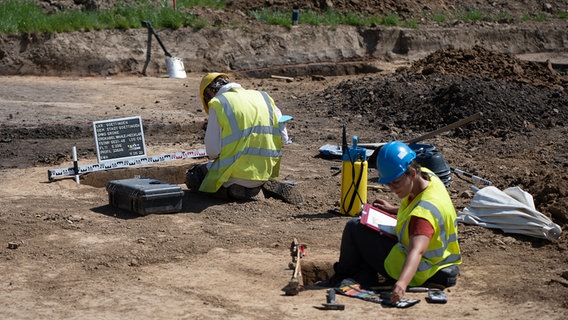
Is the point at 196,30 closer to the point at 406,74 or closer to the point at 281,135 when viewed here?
the point at 406,74

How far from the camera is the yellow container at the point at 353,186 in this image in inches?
374

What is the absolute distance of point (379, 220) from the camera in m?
7.39

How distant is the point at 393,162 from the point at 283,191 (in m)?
3.67

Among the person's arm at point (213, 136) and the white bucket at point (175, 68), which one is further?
the white bucket at point (175, 68)

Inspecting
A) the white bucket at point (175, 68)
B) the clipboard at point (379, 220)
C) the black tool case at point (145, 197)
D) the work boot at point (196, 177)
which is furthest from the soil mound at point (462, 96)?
the clipboard at point (379, 220)

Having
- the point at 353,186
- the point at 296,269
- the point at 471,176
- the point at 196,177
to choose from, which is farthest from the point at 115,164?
the point at 471,176

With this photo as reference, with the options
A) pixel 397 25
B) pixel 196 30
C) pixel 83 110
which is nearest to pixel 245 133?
pixel 83 110

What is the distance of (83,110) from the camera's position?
1562 cm

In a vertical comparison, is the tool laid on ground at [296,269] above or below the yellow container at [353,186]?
below

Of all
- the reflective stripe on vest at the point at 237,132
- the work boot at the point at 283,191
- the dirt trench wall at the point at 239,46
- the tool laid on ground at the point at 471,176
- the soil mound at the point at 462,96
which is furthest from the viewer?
the dirt trench wall at the point at 239,46

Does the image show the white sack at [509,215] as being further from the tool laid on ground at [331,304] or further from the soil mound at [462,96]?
the soil mound at [462,96]

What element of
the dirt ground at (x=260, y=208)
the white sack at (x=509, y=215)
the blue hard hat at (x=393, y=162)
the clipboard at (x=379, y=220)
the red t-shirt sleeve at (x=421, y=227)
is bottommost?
the dirt ground at (x=260, y=208)

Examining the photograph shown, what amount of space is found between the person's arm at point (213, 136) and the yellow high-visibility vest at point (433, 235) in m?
3.17

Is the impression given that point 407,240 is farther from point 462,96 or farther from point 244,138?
point 462,96
